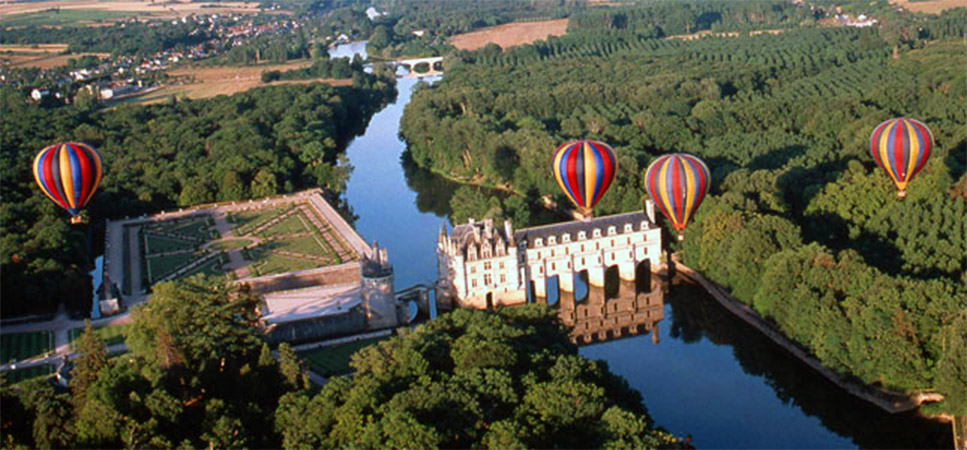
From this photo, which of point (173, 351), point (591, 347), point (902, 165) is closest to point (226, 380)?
point (173, 351)

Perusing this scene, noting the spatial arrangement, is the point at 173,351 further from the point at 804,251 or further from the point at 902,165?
the point at 902,165

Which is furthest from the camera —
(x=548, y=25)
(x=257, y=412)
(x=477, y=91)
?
(x=548, y=25)

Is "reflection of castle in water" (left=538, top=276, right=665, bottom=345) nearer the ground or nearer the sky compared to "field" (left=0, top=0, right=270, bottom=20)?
nearer the ground

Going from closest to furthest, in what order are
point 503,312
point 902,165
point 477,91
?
point 503,312, point 902,165, point 477,91

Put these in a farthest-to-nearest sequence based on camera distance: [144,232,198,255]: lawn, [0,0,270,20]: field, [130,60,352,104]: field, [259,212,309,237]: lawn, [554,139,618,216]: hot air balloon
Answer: [0,0,270,20]: field < [130,60,352,104]: field < [259,212,309,237]: lawn < [144,232,198,255]: lawn < [554,139,618,216]: hot air balloon

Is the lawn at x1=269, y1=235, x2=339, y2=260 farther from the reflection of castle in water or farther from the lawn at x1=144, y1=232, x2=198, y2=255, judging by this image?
the reflection of castle in water

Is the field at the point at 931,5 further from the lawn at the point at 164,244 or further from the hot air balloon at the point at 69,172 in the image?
the hot air balloon at the point at 69,172

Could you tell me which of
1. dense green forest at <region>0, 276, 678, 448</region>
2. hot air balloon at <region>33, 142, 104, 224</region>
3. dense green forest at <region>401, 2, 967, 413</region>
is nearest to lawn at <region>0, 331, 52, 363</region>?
dense green forest at <region>0, 276, 678, 448</region>
